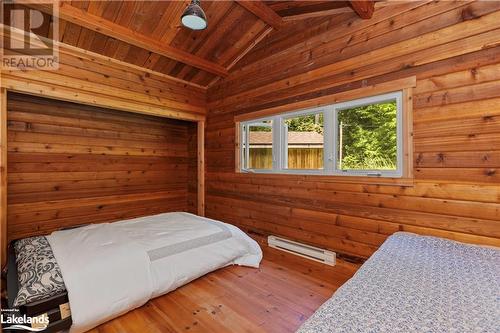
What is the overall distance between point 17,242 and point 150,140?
2334 millimetres

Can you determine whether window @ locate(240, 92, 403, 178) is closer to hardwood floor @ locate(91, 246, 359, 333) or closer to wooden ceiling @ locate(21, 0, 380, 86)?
wooden ceiling @ locate(21, 0, 380, 86)

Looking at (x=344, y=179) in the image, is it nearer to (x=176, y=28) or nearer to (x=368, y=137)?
(x=368, y=137)

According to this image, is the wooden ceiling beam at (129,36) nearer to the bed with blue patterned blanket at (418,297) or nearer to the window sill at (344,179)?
the window sill at (344,179)

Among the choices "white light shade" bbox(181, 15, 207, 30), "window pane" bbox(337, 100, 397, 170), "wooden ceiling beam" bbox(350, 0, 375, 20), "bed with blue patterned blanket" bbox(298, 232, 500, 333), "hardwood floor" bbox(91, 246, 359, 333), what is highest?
"wooden ceiling beam" bbox(350, 0, 375, 20)

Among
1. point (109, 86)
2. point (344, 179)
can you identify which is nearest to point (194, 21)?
point (109, 86)

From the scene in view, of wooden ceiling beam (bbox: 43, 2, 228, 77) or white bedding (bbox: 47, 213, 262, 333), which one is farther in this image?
wooden ceiling beam (bbox: 43, 2, 228, 77)

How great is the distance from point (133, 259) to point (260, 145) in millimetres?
2221

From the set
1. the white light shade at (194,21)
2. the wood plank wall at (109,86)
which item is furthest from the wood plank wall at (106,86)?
the white light shade at (194,21)

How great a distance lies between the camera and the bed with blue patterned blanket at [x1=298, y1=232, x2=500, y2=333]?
0.83 m

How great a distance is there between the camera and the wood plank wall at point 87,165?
9.87 feet

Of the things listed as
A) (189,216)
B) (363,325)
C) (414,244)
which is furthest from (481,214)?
(189,216)

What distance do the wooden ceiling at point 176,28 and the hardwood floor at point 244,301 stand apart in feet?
8.75

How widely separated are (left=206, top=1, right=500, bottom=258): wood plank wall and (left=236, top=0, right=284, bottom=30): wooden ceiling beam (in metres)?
0.15

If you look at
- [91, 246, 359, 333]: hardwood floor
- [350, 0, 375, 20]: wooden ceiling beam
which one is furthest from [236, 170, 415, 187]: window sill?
[350, 0, 375, 20]: wooden ceiling beam
